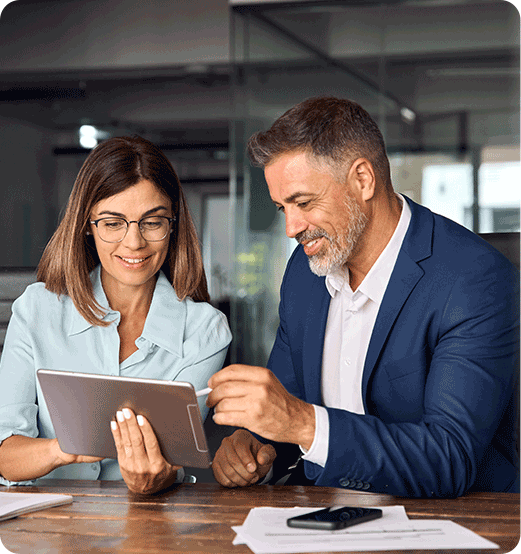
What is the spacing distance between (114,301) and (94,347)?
0.56ft

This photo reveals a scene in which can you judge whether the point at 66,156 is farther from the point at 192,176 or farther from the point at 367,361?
the point at 367,361

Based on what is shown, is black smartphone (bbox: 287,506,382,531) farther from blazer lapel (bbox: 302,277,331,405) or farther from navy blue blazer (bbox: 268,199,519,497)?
blazer lapel (bbox: 302,277,331,405)

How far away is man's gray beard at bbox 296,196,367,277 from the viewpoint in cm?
188

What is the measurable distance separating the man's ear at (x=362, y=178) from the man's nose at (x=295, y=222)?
0.50 feet

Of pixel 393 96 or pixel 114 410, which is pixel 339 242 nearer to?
pixel 114 410

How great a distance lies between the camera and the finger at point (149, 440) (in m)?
1.47

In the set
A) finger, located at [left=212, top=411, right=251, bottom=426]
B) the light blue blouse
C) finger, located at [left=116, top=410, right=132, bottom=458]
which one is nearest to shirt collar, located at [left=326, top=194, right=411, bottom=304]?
the light blue blouse

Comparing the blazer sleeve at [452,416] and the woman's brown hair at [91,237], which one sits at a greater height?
the woman's brown hair at [91,237]

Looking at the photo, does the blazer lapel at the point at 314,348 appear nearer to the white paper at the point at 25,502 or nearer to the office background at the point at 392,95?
the white paper at the point at 25,502

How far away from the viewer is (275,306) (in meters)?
4.15

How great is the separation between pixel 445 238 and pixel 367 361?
1.19 feet

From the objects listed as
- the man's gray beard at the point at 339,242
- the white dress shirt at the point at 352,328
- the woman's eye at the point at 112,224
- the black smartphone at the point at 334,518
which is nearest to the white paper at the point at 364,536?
the black smartphone at the point at 334,518

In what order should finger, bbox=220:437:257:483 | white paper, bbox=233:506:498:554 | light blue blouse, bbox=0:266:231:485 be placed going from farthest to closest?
light blue blouse, bbox=0:266:231:485
finger, bbox=220:437:257:483
white paper, bbox=233:506:498:554

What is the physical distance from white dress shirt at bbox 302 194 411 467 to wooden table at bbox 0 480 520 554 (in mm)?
375
